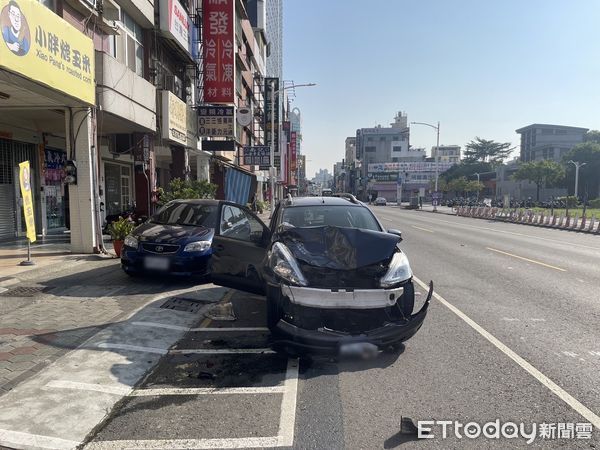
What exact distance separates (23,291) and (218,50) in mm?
14743

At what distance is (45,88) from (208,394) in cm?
810

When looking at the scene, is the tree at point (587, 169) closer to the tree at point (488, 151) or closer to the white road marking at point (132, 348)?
the tree at point (488, 151)

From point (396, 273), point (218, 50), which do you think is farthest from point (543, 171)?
point (396, 273)

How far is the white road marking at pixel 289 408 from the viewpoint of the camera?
→ 3250 millimetres

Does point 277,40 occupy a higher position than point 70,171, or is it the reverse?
point 277,40

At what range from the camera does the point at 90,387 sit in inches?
159

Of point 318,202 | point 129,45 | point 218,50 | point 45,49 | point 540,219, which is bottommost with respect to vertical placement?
point 540,219

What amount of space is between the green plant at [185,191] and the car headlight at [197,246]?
633 cm

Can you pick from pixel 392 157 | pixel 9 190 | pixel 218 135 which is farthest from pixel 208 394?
pixel 392 157

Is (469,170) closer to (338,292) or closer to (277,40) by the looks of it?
(277,40)

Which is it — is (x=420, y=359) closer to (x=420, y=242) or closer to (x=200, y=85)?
(x=420, y=242)

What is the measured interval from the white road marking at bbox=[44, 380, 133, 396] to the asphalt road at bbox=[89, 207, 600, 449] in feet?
0.56

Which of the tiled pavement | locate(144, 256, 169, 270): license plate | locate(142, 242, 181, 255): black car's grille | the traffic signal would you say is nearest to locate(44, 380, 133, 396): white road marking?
the tiled pavement

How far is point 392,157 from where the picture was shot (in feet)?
454
